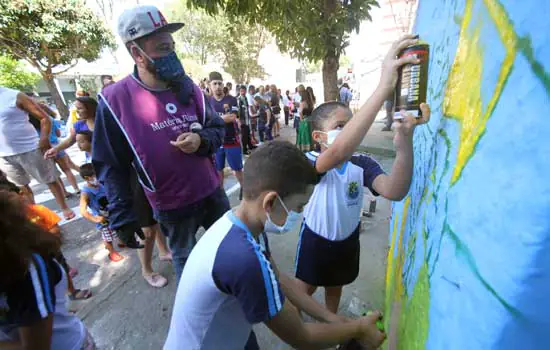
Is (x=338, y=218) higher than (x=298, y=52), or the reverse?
(x=298, y=52)

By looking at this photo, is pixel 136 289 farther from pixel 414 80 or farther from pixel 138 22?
pixel 414 80

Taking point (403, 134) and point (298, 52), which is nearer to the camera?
point (403, 134)

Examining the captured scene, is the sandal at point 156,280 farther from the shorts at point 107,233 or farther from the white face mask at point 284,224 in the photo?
the white face mask at point 284,224

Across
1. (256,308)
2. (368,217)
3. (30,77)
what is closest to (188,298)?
(256,308)

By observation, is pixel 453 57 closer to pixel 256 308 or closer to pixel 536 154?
pixel 536 154

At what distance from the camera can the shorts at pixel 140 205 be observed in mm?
2111

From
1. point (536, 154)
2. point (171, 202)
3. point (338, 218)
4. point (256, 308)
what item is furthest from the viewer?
point (171, 202)

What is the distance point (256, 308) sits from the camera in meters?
1.00

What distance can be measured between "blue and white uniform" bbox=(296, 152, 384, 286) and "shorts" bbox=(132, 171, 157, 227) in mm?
1232

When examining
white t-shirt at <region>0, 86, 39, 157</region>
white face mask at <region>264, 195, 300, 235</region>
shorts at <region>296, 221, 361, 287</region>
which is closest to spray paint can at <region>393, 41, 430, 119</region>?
white face mask at <region>264, 195, 300, 235</region>

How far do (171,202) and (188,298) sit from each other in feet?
3.39

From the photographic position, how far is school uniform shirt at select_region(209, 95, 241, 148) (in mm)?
5125

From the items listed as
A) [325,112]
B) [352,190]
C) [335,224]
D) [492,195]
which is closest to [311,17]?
[325,112]

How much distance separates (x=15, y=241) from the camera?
1.07 m
